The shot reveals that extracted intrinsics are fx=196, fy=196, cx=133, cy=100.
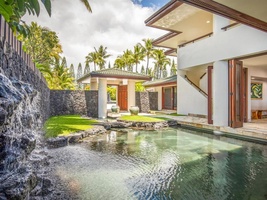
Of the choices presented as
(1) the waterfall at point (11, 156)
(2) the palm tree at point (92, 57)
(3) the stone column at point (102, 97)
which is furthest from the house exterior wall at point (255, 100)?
(2) the palm tree at point (92, 57)

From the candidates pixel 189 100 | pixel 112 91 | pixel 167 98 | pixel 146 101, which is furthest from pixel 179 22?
pixel 112 91

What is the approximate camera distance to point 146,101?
20.8 metres

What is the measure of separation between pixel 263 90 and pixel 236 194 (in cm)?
1357

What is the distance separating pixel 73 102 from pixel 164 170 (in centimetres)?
1262

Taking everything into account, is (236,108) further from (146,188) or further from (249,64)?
(146,188)

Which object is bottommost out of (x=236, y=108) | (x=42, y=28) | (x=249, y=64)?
(x=236, y=108)

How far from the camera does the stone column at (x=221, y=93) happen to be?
34.4 feet

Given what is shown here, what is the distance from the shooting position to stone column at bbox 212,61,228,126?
10.5 m

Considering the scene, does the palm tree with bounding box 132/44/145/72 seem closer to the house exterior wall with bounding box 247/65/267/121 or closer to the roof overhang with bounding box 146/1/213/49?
the roof overhang with bounding box 146/1/213/49

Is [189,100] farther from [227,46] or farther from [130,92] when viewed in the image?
[227,46]

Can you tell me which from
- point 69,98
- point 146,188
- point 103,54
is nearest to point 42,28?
point 69,98

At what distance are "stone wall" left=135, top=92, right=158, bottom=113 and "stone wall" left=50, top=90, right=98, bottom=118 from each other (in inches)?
209

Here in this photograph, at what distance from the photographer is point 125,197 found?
140 inches

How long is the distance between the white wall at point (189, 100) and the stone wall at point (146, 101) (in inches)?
202
